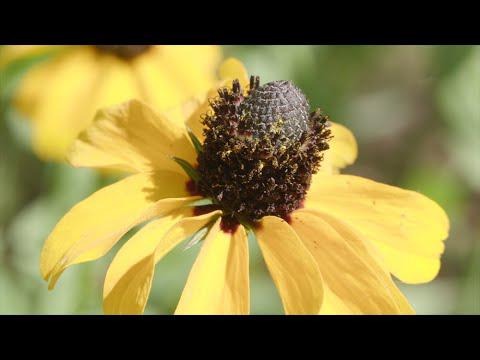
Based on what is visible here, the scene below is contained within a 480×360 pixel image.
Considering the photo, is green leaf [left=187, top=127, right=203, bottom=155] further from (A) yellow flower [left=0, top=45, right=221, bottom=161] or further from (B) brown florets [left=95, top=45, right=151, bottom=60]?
(B) brown florets [left=95, top=45, right=151, bottom=60]

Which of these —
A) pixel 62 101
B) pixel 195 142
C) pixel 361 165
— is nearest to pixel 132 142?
pixel 195 142

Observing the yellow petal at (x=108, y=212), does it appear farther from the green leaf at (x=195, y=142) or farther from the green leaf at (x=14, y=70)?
the green leaf at (x=14, y=70)

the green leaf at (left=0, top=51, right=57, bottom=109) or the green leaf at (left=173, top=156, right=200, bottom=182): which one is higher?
the green leaf at (left=0, top=51, right=57, bottom=109)

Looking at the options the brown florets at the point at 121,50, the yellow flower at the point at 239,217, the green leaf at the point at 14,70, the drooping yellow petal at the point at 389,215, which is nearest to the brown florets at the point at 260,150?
the yellow flower at the point at 239,217

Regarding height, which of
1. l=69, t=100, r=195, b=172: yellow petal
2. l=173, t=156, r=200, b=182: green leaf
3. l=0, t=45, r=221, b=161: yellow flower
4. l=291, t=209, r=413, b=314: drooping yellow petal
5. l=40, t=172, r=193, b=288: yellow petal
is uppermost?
l=0, t=45, r=221, b=161: yellow flower

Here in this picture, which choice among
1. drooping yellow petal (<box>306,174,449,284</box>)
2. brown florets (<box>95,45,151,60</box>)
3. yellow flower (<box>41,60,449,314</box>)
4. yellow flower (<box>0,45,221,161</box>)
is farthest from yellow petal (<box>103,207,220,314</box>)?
brown florets (<box>95,45,151,60</box>)
